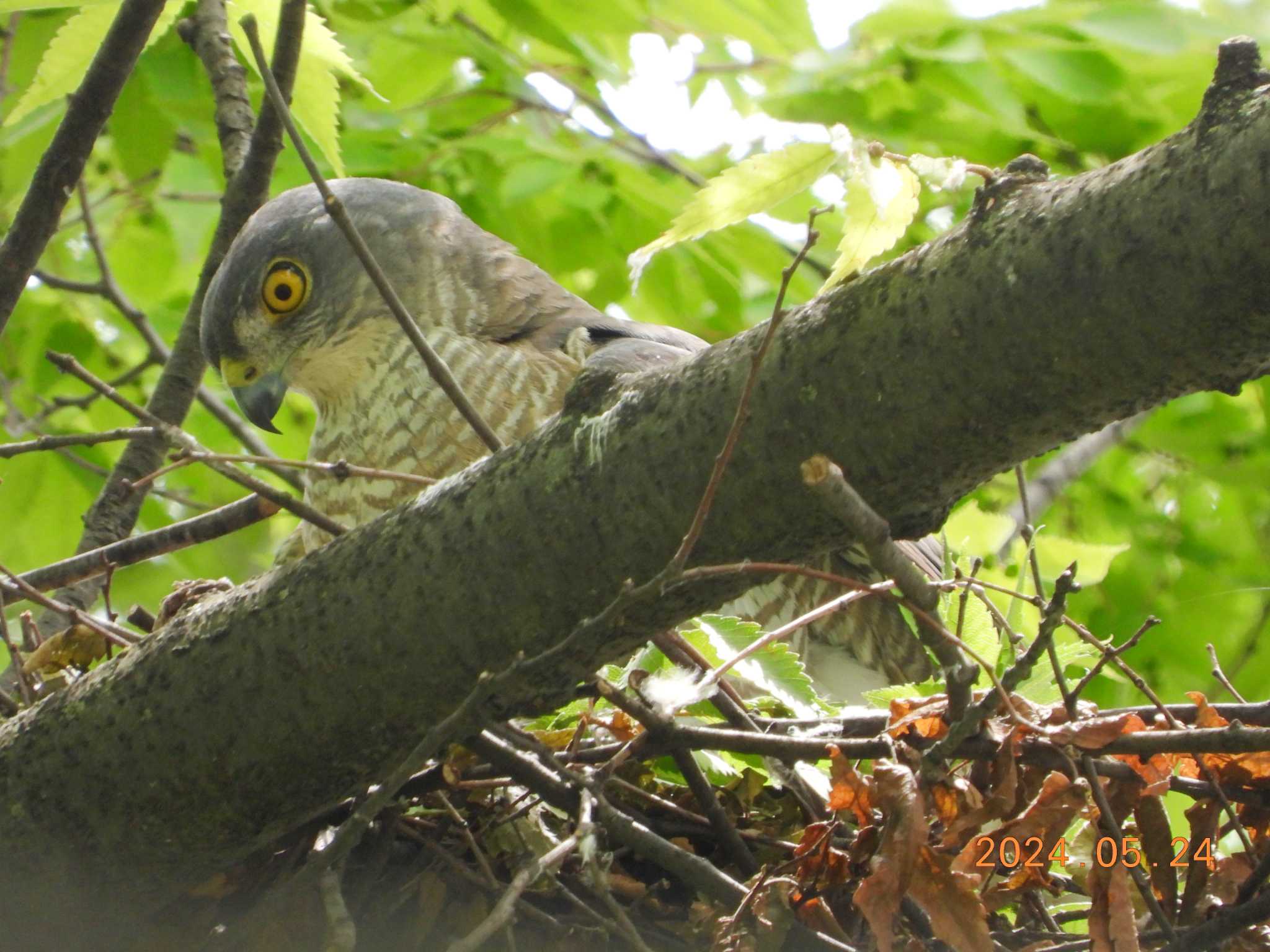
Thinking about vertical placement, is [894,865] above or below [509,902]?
below

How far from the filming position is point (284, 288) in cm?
351

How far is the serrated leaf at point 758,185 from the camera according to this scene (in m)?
1.70

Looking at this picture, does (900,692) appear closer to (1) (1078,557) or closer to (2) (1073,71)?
(1) (1078,557)

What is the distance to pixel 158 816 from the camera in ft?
6.11

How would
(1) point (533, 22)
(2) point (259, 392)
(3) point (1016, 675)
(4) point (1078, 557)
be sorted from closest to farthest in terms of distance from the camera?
1. (3) point (1016, 675)
2. (4) point (1078, 557)
3. (1) point (533, 22)
4. (2) point (259, 392)

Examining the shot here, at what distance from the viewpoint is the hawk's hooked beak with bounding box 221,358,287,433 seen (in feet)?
11.8

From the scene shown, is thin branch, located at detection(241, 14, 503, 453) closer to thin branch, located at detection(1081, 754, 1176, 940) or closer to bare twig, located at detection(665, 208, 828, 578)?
bare twig, located at detection(665, 208, 828, 578)

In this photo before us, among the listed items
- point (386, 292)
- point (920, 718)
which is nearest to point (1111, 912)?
point (920, 718)

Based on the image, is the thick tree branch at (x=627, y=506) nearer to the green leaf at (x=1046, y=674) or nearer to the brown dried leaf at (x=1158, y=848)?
the brown dried leaf at (x=1158, y=848)

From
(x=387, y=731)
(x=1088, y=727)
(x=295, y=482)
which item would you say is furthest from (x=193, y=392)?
(x=1088, y=727)

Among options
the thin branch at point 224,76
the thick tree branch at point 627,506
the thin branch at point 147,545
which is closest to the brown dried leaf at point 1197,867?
the thick tree branch at point 627,506

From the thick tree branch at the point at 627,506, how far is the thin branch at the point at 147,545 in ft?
1.95

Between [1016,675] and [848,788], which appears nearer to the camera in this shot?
[1016,675]

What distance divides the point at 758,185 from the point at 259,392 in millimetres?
2281
